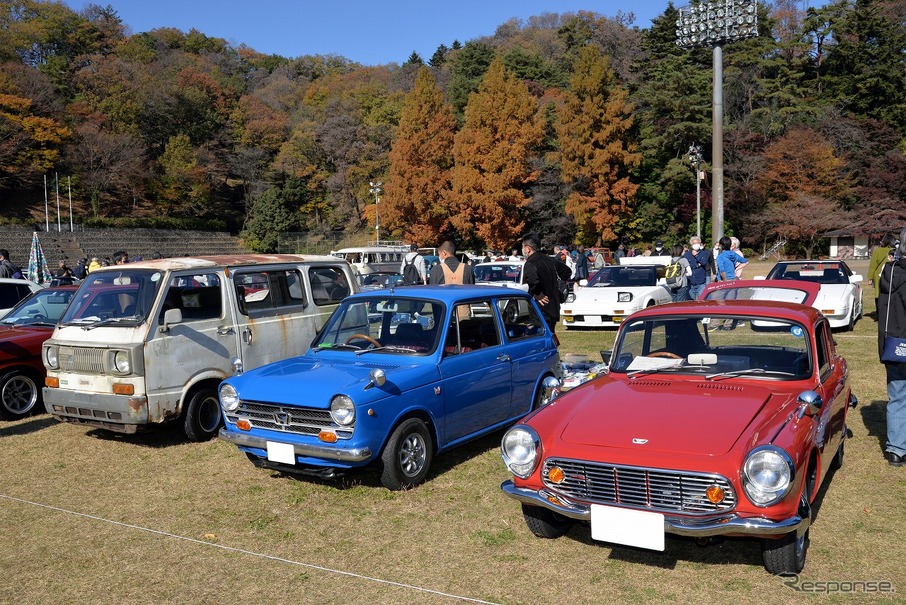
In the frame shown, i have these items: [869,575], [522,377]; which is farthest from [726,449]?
[522,377]

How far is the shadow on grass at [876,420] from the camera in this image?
6.96m

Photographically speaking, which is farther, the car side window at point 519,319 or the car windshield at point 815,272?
the car windshield at point 815,272

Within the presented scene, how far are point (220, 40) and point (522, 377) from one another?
4425 inches

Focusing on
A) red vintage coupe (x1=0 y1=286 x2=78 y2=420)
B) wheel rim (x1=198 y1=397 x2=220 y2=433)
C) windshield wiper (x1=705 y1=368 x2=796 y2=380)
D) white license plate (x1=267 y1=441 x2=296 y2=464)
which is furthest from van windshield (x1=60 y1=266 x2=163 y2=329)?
windshield wiper (x1=705 y1=368 x2=796 y2=380)

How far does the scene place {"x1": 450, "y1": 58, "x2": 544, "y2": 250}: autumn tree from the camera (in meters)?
42.0

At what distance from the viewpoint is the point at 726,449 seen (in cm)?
389

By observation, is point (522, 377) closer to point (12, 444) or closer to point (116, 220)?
point (12, 444)

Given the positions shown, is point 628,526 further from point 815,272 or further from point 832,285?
point 815,272

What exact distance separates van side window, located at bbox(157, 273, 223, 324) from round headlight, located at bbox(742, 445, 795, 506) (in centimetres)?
578

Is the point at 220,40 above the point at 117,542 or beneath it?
above

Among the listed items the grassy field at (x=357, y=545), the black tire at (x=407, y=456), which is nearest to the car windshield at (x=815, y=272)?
the grassy field at (x=357, y=545)

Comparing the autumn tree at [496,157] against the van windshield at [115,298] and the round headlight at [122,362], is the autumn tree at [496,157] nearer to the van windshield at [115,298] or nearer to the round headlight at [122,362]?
the van windshield at [115,298]

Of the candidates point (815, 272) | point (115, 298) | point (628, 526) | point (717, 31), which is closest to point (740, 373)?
point (628, 526)

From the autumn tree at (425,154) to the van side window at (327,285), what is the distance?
37.1m
